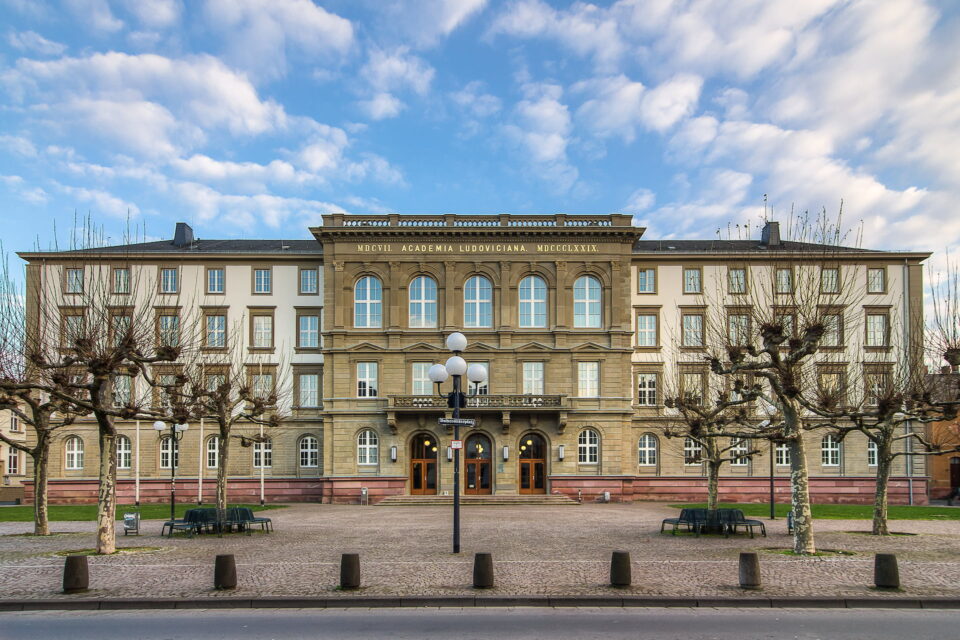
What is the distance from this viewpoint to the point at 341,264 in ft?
177

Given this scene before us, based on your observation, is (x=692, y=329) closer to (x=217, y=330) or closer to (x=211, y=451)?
(x=217, y=330)

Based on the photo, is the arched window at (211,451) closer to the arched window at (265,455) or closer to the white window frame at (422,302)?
the arched window at (265,455)

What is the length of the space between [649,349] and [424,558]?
1400 inches

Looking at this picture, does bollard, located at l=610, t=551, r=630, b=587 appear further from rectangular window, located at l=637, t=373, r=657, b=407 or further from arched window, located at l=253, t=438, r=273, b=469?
arched window, located at l=253, t=438, r=273, b=469

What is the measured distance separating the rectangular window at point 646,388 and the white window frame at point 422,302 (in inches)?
555

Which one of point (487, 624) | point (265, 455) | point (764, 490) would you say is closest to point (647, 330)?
point (764, 490)

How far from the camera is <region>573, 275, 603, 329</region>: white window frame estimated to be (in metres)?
54.3

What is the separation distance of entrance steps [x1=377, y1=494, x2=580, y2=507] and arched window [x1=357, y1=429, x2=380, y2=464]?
306 cm

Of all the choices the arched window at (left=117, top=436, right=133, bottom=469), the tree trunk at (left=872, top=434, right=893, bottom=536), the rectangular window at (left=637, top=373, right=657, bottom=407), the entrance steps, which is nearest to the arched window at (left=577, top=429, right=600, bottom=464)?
the entrance steps

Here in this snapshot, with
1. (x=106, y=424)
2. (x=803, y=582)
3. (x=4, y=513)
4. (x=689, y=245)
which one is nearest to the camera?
(x=803, y=582)

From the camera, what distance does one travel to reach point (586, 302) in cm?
5444

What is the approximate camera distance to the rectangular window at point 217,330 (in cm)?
5426

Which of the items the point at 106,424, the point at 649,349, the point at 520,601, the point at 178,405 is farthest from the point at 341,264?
the point at 520,601

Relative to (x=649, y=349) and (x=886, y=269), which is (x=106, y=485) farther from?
(x=886, y=269)
